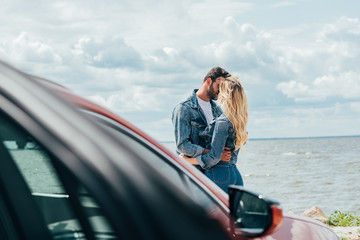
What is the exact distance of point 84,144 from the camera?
0.95 m

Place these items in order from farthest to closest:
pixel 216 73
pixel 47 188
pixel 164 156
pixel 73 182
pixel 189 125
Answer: pixel 216 73
pixel 189 125
pixel 164 156
pixel 47 188
pixel 73 182

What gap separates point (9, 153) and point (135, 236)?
0.43 metres

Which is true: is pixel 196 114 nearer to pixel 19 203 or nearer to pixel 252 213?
pixel 252 213

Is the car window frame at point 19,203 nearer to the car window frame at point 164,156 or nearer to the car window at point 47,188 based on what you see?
the car window at point 47,188

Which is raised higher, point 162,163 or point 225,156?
point 162,163

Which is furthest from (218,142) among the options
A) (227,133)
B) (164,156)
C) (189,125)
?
(164,156)

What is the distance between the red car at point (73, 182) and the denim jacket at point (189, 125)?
144 inches

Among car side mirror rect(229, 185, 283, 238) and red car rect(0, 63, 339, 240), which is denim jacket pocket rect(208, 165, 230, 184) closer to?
car side mirror rect(229, 185, 283, 238)

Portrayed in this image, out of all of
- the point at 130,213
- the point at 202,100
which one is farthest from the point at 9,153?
the point at 202,100

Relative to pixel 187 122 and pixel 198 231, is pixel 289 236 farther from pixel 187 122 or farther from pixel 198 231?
pixel 187 122

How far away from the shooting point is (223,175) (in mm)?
4707

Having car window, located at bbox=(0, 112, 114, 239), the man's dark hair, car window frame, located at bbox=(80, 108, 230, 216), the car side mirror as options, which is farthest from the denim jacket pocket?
car window, located at bbox=(0, 112, 114, 239)

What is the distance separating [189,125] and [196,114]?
132 millimetres

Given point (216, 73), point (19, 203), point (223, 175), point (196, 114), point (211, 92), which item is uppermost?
point (216, 73)
